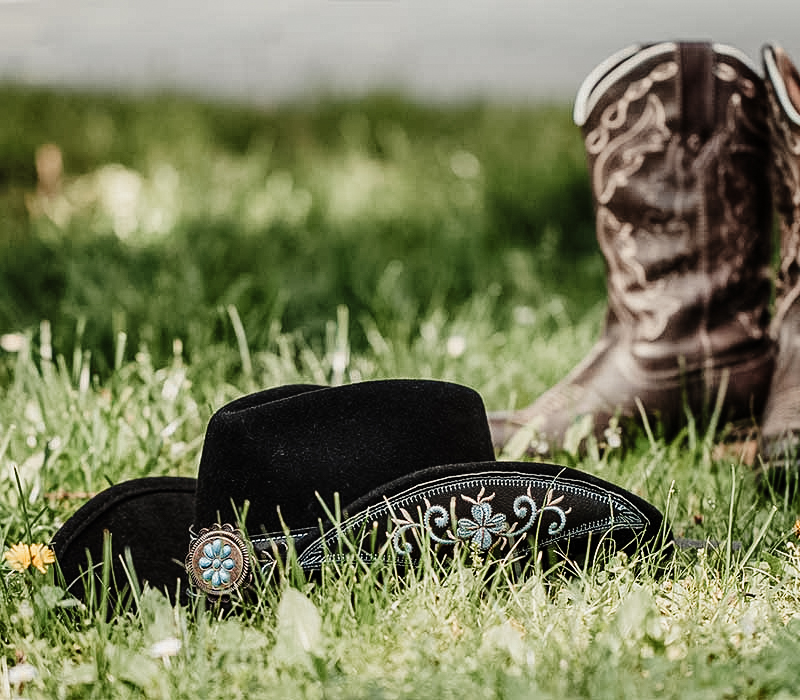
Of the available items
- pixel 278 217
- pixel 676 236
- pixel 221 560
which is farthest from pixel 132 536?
pixel 278 217

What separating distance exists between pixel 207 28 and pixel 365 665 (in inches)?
239

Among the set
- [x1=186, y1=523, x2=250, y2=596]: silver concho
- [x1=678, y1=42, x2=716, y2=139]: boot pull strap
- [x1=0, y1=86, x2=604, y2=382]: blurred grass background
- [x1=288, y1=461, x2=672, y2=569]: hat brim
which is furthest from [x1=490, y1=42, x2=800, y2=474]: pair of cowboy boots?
[x1=186, y1=523, x2=250, y2=596]: silver concho

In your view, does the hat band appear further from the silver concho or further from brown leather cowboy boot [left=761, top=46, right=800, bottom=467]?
brown leather cowboy boot [left=761, top=46, right=800, bottom=467]

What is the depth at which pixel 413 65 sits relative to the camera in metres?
6.14

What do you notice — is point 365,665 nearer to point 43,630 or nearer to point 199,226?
point 43,630

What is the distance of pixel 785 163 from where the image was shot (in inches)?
94.3

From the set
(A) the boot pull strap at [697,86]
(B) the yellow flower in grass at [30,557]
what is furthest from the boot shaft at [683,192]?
(B) the yellow flower in grass at [30,557]

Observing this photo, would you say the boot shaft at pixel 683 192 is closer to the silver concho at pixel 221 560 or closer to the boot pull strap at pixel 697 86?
the boot pull strap at pixel 697 86

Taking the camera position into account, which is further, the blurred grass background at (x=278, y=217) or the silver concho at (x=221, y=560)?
the blurred grass background at (x=278, y=217)

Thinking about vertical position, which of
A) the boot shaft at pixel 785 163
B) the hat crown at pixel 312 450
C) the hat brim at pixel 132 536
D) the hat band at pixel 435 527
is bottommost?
the hat brim at pixel 132 536

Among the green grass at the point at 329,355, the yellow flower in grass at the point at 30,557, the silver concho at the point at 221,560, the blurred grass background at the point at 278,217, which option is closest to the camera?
the green grass at the point at 329,355

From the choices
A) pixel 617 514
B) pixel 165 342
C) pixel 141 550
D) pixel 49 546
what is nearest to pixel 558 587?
pixel 617 514

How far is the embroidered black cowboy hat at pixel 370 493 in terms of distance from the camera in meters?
1.53

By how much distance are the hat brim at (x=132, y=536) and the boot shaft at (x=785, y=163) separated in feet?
4.54
